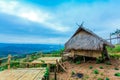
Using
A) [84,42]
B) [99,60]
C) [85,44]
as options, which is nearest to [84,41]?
[84,42]

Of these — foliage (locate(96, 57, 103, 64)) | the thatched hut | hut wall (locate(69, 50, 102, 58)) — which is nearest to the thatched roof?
the thatched hut

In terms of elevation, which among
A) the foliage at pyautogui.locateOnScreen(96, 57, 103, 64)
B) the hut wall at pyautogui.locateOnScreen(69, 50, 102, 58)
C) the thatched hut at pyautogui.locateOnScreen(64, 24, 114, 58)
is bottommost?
the foliage at pyautogui.locateOnScreen(96, 57, 103, 64)

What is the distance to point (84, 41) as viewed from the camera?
54.2 feet

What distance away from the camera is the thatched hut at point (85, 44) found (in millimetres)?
15656

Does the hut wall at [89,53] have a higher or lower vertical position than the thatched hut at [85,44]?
lower

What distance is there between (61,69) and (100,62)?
5273 mm

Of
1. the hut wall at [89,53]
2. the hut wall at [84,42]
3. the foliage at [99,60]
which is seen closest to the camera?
the hut wall at [84,42]

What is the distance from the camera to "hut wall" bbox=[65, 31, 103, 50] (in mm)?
15594

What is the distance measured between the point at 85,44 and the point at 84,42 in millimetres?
298

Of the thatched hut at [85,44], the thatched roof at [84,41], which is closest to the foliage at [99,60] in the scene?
the thatched hut at [85,44]

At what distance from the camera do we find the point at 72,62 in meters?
17.0

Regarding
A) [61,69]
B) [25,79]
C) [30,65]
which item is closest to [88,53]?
[61,69]

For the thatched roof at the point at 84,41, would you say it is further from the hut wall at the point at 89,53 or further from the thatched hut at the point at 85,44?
the hut wall at the point at 89,53

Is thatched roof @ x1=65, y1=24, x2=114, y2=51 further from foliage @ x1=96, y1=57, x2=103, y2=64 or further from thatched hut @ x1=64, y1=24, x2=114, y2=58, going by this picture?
foliage @ x1=96, y1=57, x2=103, y2=64
